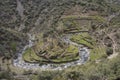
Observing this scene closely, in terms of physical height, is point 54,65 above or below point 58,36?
below

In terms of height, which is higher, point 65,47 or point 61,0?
point 61,0

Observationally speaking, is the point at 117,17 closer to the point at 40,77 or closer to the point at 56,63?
the point at 56,63

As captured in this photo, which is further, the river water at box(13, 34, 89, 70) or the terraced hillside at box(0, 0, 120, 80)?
the river water at box(13, 34, 89, 70)

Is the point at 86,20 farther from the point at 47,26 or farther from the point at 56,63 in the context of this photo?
the point at 56,63

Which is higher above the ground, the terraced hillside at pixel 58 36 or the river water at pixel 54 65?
the terraced hillside at pixel 58 36

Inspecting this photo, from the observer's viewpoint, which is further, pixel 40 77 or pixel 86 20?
pixel 86 20

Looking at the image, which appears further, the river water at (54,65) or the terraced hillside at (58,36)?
the river water at (54,65)

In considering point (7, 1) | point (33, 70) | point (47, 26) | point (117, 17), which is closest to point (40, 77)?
point (33, 70)

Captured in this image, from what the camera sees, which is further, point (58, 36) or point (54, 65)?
point (58, 36)

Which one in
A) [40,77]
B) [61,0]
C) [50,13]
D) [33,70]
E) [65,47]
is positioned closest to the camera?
[40,77]

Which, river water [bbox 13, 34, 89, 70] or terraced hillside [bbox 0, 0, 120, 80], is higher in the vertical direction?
terraced hillside [bbox 0, 0, 120, 80]

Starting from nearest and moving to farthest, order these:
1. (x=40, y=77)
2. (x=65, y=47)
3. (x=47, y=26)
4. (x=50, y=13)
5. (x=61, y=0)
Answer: (x=40, y=77) < (x=65, y=47) < (x=47, y=26) < (x=50, y=13) < (x=61, y=0)
